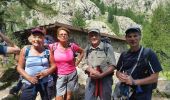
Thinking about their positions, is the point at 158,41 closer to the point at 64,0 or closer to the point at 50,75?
the point at 50,75

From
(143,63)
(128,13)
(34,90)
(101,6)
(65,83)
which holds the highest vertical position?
(143,63)

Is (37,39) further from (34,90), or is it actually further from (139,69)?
(139,69)

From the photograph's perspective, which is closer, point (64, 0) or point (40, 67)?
point (40, 67)

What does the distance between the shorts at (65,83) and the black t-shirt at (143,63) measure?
2178mm

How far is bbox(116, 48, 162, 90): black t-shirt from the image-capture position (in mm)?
5014

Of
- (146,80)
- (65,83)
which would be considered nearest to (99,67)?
(65,83)

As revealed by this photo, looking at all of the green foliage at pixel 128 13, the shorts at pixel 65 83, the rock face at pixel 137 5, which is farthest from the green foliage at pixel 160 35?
the rock face at pixel 137 5

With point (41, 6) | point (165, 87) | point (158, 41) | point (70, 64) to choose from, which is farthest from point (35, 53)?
point (158, 41)

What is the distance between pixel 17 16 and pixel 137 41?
1296cm

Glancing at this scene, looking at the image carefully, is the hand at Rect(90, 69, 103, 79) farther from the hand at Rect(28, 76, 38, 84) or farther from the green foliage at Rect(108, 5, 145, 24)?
the green foliage at Rect(108, 5, 145, 24)

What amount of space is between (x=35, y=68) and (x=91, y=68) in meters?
0.97

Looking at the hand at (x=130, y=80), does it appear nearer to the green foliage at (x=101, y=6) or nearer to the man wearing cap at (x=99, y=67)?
the man wearing cap at (x=99, y=67)

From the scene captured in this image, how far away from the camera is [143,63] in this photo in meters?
5.07

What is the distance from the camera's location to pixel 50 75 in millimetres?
6797
